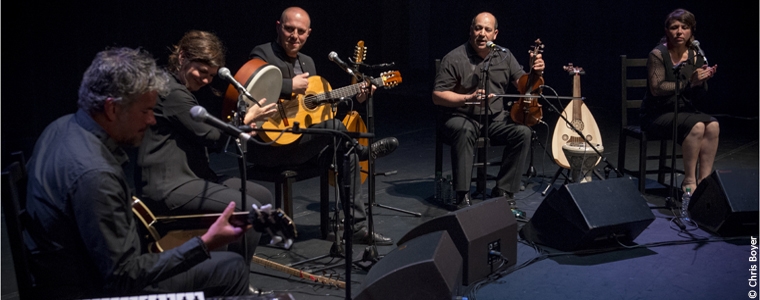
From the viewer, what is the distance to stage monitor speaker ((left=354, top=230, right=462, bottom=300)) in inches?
116

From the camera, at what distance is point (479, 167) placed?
531 centimetres

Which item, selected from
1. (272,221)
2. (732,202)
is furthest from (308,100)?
(732,202)

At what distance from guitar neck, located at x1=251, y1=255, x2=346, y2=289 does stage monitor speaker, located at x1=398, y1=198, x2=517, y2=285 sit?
0.41m

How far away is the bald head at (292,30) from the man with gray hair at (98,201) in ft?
6.78

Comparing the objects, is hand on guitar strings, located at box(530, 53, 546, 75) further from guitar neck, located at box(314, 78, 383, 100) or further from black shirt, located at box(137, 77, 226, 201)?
black shirt, located at box(137, 77, 226, 201)

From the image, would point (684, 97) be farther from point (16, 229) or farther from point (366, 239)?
point (16, 229)

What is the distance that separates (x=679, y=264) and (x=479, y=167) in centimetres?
172

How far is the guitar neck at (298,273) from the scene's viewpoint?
3.60m

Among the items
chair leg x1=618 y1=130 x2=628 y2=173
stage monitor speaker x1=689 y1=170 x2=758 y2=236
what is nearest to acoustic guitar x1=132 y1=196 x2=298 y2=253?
stage monitor speaker x1=689 y1=170 x2=758 y2=236

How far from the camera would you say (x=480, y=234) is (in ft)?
12.0

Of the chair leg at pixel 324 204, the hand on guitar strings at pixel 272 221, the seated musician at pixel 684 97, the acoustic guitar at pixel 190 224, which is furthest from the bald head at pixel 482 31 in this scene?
the hand on guitar strings at pixel 272 221

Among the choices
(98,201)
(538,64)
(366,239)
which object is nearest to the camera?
(98,201)

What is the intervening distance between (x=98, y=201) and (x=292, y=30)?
249 centimetres

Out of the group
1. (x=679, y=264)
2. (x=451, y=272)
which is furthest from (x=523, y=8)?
(x=451, y=272)
